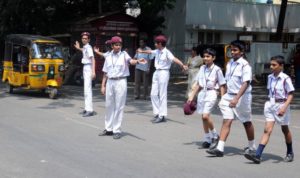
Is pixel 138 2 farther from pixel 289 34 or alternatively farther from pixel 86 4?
pixel 289 34

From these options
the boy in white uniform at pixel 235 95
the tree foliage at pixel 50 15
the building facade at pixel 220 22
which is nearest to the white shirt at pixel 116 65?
the boy in white uniform at pixel 235 95

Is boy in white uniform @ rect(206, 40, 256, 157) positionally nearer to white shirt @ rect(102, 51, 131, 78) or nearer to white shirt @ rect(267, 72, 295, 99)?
white shirt @ rect(267, 72, 295, 99)

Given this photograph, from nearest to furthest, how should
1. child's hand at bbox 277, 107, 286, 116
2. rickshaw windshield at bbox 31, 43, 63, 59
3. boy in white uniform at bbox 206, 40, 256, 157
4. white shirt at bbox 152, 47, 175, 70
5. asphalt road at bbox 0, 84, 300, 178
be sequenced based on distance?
asphalt road at bbox 0, 84, 300, 178 < child's hand at bbox 277, 107, 286, 116 < boy in white uniform at bbox 206, 40, 256, 157 < white shirt at bbox 152, 47, 175, 70 < rickshaw windshield at bbox 31, 43, 63, 59

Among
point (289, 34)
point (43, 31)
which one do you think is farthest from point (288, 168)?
point (289, 34)

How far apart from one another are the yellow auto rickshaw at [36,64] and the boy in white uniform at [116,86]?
7380mm

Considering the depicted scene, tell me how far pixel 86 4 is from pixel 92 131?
19.7 meters

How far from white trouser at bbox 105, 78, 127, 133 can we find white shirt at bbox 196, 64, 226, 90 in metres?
1.76

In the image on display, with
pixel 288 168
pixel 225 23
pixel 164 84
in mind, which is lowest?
pixel 288 168

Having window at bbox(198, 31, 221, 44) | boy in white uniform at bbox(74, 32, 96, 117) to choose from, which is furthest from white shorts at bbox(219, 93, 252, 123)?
window at bbox(198, 31, 221, 44)

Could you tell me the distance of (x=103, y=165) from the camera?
8078 mm

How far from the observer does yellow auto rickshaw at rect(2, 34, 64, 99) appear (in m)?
17.9

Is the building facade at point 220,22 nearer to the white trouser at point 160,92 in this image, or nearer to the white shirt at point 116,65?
the white trouser at point 160,92

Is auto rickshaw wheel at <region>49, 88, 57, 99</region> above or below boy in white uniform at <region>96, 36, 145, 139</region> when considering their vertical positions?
below

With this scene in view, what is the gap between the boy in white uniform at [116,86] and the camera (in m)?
10.5
